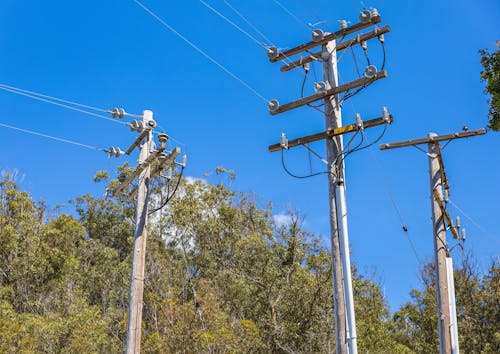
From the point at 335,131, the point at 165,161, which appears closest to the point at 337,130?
the point at 335,131

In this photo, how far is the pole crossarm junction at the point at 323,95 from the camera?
10125 mm

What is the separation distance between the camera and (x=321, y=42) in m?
11.0

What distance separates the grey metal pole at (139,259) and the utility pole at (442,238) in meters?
5.32

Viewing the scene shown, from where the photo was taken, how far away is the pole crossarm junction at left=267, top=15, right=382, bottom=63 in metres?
10.7

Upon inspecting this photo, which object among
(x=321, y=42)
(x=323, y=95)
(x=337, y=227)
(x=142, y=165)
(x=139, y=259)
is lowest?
(x=139, y=259)

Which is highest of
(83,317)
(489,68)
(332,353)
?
(489,68)

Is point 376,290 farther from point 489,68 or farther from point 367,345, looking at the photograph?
point 489,68

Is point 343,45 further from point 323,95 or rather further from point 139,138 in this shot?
point 139,138

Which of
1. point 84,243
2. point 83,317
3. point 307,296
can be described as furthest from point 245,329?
point 84,243

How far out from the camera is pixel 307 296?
26.3 m

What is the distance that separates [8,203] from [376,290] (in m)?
21.6

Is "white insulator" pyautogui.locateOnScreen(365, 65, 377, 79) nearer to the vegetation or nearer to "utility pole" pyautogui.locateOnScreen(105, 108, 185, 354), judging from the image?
"utility pole" pyautogui.locateOnScreen(105, 108, 185, 354)

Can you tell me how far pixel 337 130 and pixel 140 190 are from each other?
13.6 ft

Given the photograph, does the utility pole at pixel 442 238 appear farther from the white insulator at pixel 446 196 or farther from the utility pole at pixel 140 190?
the utility pole at pixel 140 190
